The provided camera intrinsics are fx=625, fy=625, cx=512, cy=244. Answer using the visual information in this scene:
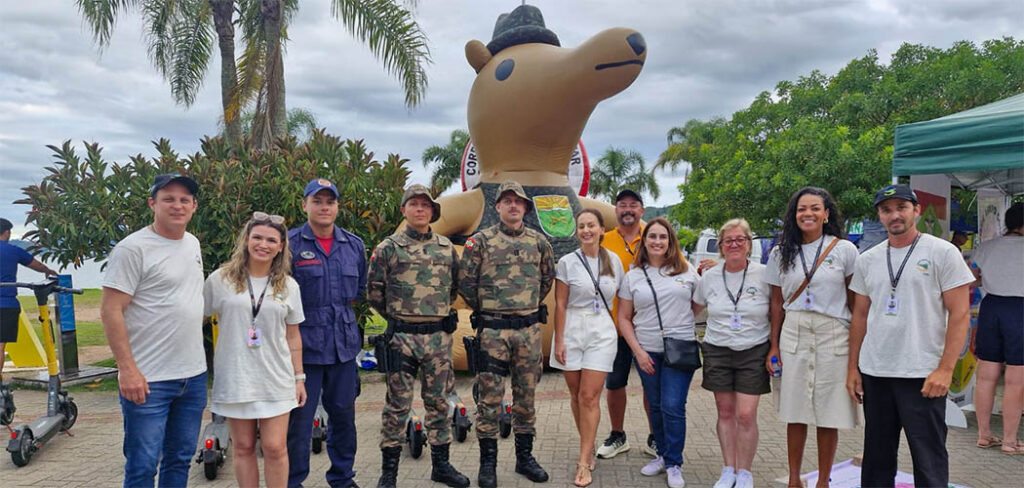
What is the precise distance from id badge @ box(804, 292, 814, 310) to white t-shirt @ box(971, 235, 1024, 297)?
235 centimetres

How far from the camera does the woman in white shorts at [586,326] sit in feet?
12.4

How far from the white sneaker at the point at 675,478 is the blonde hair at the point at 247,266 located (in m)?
2.51

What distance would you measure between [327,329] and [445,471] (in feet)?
3.72

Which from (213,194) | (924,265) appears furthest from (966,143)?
(213,194)

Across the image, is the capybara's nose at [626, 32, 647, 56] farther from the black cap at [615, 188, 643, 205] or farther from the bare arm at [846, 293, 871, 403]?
the bare arm at [846, 293, 871, 403]

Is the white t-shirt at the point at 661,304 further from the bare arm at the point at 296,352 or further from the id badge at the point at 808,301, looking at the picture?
the bare arm at the point at 296,352

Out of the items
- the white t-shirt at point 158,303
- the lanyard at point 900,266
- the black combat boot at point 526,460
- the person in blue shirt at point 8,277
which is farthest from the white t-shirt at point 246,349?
the person in blue shirt at point 8,277

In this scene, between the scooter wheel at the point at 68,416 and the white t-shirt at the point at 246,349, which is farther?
the scooter wheel at the point at 68,416

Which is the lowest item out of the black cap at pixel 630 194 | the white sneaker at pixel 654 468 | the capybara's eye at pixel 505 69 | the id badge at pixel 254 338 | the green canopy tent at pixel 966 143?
the white sneaker at pixel 654 468

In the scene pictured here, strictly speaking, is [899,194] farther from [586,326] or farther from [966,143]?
[586,326]

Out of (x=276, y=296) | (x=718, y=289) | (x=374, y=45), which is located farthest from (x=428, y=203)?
(x=374, y=45)

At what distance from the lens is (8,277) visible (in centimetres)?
636

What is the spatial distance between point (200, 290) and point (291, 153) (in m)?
4.05

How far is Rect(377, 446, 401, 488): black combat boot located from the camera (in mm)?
3662
